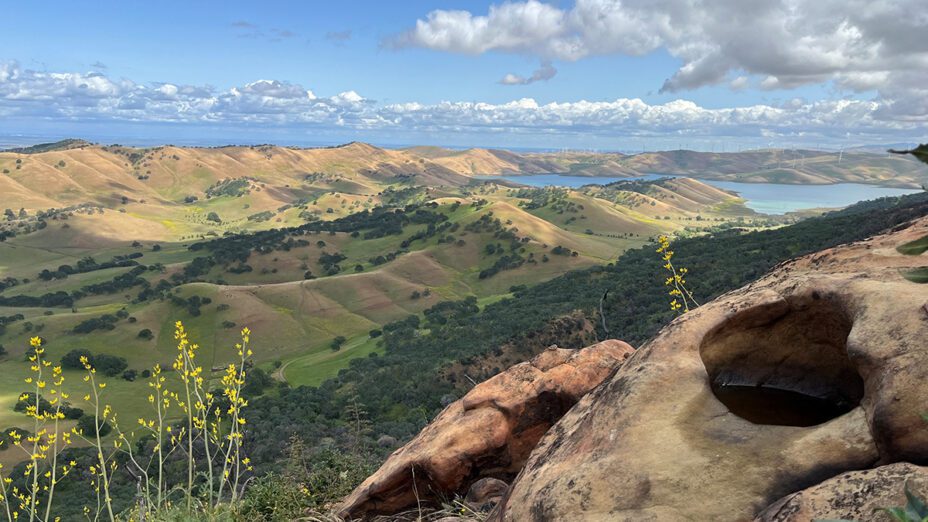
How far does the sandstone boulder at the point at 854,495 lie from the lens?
3705 mm

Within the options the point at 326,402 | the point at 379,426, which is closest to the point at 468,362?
the point at 379,426

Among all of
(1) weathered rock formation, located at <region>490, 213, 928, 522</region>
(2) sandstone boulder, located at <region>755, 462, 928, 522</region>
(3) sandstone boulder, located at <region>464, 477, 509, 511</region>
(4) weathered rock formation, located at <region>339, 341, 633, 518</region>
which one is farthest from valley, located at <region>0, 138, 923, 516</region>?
(2) sandstone boulder, located at <region>755, 462, 928, 522</region>

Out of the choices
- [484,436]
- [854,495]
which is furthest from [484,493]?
[854,495]

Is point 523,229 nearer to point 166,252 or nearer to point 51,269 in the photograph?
point 166,252

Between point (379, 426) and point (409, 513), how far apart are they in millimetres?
40028

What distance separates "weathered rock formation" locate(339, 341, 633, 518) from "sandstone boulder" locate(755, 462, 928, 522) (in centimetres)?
473

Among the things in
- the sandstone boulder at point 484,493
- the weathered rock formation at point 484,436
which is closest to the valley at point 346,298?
the weathered rock formation at point 484,436

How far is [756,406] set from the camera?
253 inches

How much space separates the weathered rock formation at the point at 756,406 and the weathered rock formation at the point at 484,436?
2333mm

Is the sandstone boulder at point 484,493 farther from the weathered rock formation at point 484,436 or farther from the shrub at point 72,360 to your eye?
the shrub at point 72,360

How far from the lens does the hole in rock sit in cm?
622

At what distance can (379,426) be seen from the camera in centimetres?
4722

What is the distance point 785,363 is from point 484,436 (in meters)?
4.47

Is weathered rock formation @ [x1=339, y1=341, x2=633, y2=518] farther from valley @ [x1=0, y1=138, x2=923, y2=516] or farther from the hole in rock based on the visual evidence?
the hole in rock
